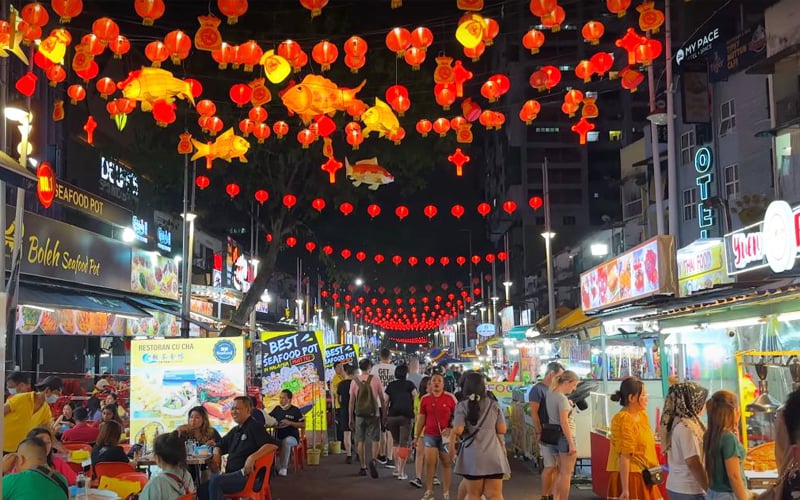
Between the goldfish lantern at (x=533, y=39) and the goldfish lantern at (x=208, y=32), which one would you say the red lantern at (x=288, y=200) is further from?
the goldfish lantern at (x=208, y=32)

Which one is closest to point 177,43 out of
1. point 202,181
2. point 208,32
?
point 208,32

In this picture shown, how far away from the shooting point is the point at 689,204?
3594cm

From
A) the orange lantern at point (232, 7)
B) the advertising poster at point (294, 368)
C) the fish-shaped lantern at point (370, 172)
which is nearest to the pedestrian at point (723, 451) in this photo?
the orange lantern at point (232, 7)

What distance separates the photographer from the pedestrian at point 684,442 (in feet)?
21.9

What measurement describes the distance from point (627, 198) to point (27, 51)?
34.6 metres

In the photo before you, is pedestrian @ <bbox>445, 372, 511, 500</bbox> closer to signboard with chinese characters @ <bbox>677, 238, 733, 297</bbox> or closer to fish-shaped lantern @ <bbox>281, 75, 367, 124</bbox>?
signboard with chinese characters @ <bbox>677, 238, 733, 297</bbox>

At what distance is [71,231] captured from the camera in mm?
18719

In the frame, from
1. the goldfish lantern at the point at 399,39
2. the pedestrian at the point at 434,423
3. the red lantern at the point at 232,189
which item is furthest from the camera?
the red lantern at the point at 232,189

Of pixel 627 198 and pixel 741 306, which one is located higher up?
pixel 627 198

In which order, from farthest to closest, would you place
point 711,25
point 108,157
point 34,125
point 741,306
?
point 711,25 → point 108,157 → point 34,125 → point 741,306

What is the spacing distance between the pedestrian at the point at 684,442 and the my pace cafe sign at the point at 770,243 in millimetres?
2244

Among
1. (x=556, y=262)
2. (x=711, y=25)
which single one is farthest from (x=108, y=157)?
(x=556, y=262)

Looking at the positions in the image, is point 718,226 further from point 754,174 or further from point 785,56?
point 785,56

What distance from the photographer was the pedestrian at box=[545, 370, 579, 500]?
1059 centimetres
